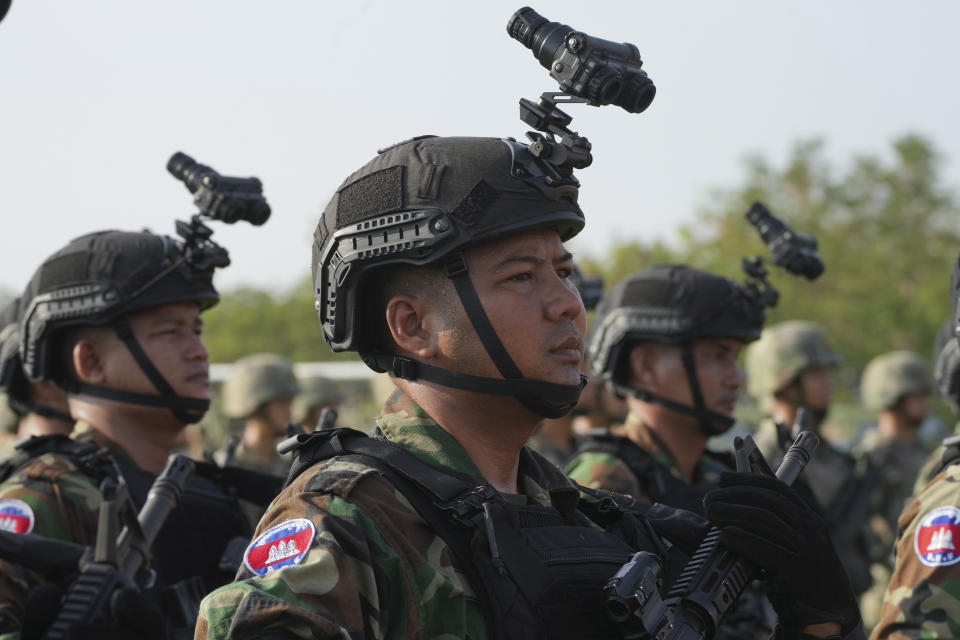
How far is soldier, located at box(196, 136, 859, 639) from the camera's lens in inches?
118

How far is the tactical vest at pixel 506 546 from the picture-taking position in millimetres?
2996

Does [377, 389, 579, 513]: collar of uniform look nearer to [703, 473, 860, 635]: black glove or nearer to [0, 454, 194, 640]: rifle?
[703, 473, 860, 635]: black glove

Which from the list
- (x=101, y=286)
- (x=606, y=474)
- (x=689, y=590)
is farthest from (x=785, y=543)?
(x=101, y=286)

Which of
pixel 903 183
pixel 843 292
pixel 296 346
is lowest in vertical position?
pixel 296 346

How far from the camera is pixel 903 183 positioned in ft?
117

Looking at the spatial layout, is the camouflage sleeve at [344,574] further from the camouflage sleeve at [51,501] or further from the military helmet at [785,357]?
the military helmet at [785,357]

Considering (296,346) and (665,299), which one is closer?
(665,299)

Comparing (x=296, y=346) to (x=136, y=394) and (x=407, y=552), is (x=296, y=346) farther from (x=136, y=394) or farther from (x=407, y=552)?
(x=407, y=552)

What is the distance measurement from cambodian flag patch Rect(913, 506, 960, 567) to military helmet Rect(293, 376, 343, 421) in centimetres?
1092

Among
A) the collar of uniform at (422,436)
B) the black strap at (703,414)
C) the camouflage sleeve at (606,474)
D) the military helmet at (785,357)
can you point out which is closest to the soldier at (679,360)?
the black strap at (703,414)

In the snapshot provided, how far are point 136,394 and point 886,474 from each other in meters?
7.92

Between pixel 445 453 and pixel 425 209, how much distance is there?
0.64m

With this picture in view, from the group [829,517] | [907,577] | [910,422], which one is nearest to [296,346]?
[910,422]

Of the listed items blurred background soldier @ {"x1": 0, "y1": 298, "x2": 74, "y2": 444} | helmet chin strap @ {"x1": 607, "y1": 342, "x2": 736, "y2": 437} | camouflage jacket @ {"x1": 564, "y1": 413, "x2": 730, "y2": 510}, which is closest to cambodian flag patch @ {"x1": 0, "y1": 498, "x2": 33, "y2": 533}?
blurred background soldier @ {"x1": 0, "y1": 298, "x2": 74, "y2": 444}
